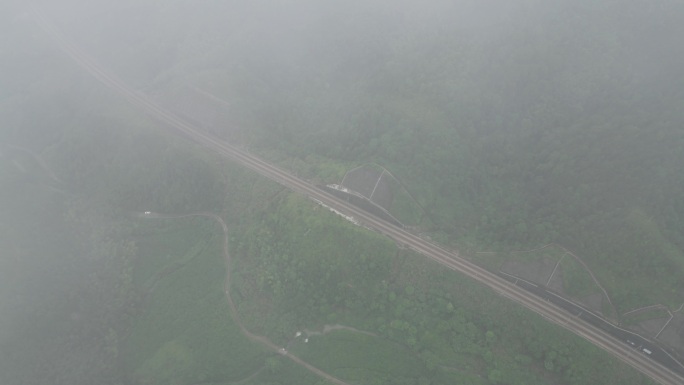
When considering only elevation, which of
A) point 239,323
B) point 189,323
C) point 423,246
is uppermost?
point 423,246

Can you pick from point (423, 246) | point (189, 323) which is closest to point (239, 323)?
point (189, 323)

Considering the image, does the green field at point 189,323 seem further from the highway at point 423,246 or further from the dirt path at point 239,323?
the highway at point 423,246

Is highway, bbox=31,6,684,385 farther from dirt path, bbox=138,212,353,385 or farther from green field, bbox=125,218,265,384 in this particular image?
green field, bbox=125,218,265,384

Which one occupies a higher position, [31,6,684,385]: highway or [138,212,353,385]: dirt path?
[31,6,684,385]: highway

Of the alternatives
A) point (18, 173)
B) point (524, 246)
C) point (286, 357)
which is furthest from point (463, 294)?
point (18, 173)

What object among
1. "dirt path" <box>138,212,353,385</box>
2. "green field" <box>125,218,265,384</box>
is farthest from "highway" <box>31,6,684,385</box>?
"green field" <box>125,218,265,384</box>

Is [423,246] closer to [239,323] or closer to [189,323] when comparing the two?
[239,323]

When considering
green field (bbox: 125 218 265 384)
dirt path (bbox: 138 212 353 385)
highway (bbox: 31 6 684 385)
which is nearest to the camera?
highway (bbox: 31 6 684 385)

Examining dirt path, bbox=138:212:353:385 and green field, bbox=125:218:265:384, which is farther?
green field, bbox=125:218:265:384

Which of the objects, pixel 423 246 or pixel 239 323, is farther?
pixel 239 323
